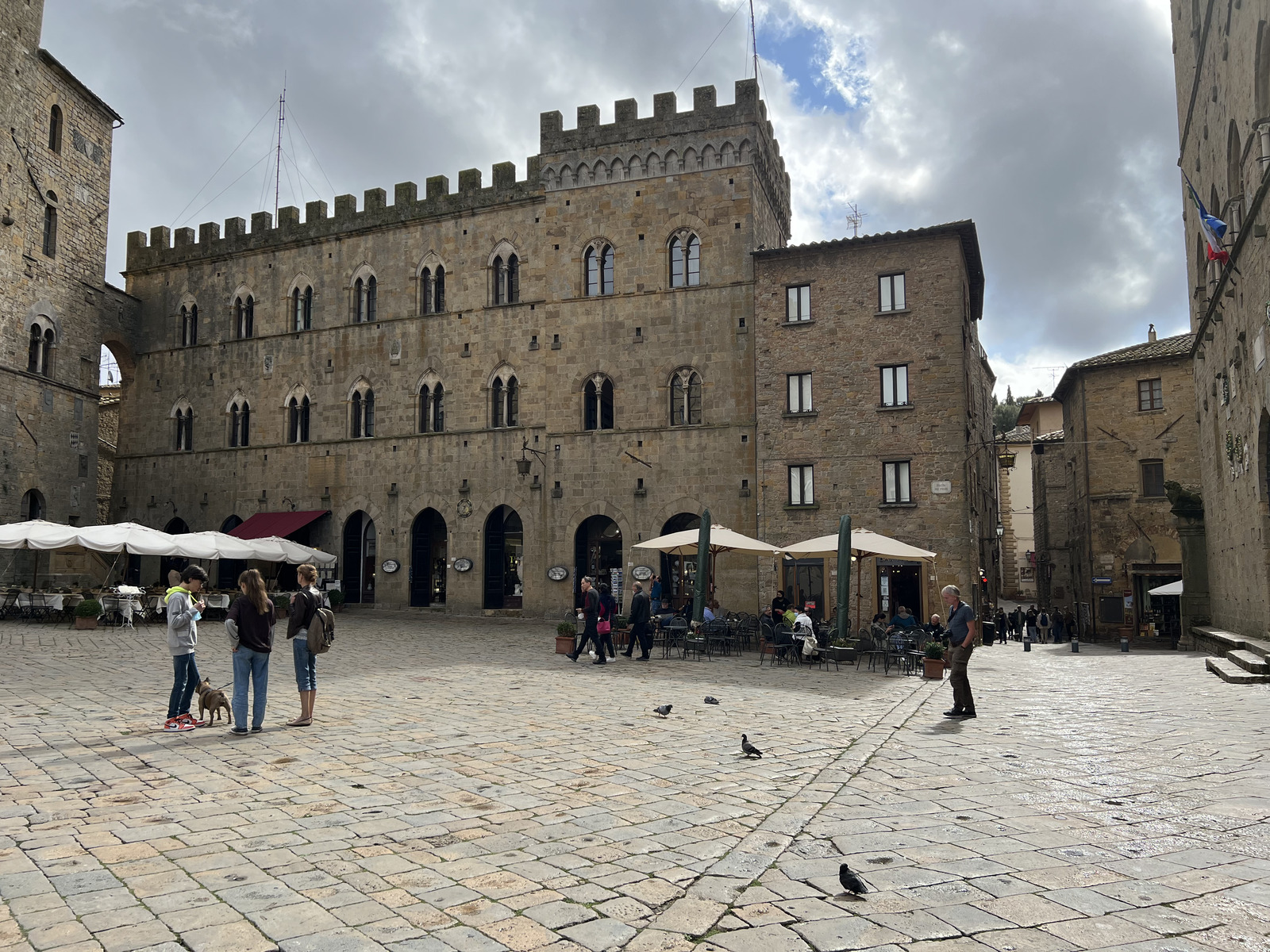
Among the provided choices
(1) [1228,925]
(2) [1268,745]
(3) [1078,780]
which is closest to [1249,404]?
(2) [1268,745]

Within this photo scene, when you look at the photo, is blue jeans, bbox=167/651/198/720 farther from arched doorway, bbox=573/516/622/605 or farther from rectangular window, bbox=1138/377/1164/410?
rectangular window, bbox=1138/377/1164/410

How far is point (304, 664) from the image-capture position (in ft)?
32.5

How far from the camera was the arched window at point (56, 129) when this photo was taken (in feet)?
103

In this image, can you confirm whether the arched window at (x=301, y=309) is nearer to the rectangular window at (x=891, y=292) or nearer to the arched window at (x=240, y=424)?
the arched window at (x=240, y=424)

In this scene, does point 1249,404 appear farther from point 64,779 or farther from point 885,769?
point 64,779

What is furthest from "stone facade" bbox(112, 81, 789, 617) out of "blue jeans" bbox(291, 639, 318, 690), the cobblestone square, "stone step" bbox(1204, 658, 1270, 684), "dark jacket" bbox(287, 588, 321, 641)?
"dark jacket" bbox(287, 588, 321, 641)

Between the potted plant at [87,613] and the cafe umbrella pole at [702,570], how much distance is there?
567 inches

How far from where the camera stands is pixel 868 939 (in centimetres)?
430

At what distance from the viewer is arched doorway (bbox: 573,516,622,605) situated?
28234mm

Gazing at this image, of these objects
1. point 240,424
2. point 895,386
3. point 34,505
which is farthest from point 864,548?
point 34,505

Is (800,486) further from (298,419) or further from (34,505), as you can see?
(34,505)

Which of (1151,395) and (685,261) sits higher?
(685,261)

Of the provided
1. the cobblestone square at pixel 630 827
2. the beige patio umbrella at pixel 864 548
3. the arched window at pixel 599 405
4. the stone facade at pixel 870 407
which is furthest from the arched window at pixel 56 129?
the beige patio umbrella at pixel 864 548

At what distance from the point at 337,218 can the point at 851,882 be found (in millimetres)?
32396
